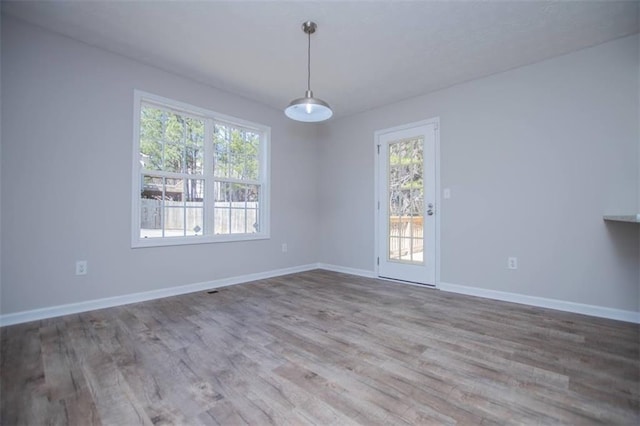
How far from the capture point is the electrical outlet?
2742mm

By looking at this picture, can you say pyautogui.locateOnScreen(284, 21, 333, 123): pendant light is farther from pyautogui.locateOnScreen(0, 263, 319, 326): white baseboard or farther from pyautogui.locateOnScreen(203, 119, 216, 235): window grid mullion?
pyautogui.locateOnScreen(0, 263, 319, 326): white baseboard

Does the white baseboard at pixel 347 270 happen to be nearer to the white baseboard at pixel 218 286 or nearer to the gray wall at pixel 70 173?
the white baseboard at pixel 218 286

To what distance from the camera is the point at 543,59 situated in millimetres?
2965

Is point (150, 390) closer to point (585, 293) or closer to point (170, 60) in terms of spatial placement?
point (170, 60)

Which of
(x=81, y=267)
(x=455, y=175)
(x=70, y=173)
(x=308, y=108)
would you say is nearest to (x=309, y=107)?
Answer: (x=308, y=108)

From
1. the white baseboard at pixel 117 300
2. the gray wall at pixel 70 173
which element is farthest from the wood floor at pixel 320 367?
the gray wall at pixel 70 173

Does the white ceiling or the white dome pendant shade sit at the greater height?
the white ceiling

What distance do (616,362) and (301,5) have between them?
330 cm

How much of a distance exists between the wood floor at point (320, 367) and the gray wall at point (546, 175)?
1.54 feet

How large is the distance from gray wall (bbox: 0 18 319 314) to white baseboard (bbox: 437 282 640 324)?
3.25 meters

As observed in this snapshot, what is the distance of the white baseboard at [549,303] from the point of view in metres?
2.57

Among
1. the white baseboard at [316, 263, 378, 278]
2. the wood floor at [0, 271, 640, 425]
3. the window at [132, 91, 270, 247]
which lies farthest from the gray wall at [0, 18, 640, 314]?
the white baseboard at [316, 263, 378, 278]

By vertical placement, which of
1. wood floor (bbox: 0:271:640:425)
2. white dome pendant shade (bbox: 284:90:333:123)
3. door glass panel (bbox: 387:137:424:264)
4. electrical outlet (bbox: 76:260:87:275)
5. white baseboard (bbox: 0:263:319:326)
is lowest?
wood floor (bbox: 0:271:640:425)

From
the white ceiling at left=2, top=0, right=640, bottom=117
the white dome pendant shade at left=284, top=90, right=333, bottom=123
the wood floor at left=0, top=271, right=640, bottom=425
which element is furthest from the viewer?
the white dome pendant shade at left=284, top=90, right=333, bottom=123
